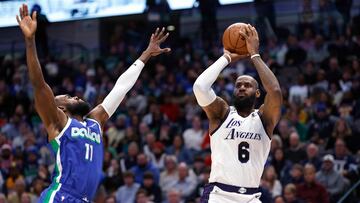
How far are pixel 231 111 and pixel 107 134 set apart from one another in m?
9.73

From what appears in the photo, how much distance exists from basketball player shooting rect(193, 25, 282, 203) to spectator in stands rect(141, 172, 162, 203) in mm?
6769

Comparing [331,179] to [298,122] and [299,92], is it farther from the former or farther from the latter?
[299,92]

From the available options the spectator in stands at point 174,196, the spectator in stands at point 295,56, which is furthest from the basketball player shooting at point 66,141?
the spectator in stands at point 295,56

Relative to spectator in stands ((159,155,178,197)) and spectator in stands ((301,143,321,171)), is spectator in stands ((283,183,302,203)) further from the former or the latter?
spectator in stands ((159,155,178,197))

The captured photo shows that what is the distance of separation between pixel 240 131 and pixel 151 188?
23.1 feet

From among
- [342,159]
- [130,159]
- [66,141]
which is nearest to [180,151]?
[130,159]

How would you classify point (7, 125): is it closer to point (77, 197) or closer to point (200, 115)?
point (200, 115)

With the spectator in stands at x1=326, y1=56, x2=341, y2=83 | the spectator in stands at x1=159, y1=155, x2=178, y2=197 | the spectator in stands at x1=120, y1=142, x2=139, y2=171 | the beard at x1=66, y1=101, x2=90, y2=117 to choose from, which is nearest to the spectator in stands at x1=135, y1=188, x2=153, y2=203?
the spectator in stands at x1=159, y1=155, x2=178, y2=197

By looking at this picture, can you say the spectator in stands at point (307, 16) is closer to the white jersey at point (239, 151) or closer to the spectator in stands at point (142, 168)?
the spectator in stands at point (142, 168)

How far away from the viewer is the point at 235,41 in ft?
29.2

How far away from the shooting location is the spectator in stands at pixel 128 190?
15531 mm

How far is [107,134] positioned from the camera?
60.3 ft

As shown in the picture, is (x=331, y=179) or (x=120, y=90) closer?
(x=120, y=90)

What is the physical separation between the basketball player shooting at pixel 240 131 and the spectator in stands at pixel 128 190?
6935 mm
